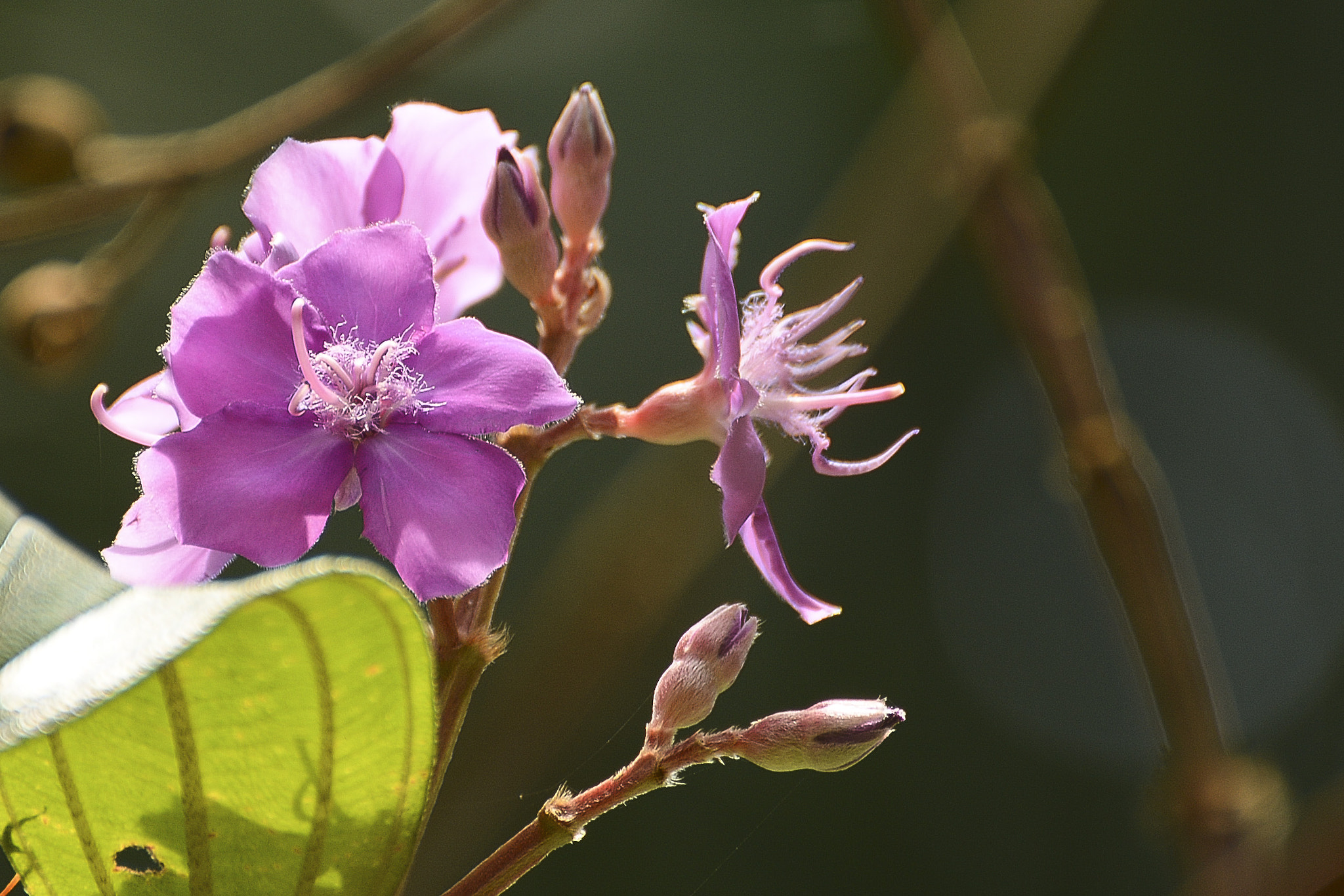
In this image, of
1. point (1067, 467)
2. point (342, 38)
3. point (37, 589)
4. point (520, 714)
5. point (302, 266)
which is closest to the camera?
point (37, 589)

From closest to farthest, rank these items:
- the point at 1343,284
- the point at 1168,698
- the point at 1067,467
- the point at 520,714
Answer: the point at 1168,698
the point at 1067,467
the point at 520,714
the point at 1343,284

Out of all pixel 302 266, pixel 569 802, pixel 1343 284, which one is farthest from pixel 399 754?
pixel 1343 284

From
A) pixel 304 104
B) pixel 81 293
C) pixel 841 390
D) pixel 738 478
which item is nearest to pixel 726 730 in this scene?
pixel 738 478

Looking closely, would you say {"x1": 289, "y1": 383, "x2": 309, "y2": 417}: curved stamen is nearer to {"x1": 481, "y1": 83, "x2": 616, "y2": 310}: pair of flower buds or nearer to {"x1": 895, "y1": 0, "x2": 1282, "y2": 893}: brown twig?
{"x1": 481, "y1": 83, "x2": 616, "y2": 310}: pair of flower buds

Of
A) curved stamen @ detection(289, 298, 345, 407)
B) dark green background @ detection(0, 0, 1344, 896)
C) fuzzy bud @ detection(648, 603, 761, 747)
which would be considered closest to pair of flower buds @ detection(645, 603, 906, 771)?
fuzzy bud @ detection(648, 603, 761, 747)

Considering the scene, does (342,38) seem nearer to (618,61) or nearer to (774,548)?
(618,61)

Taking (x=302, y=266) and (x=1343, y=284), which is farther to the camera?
(x=1343, y=284)
